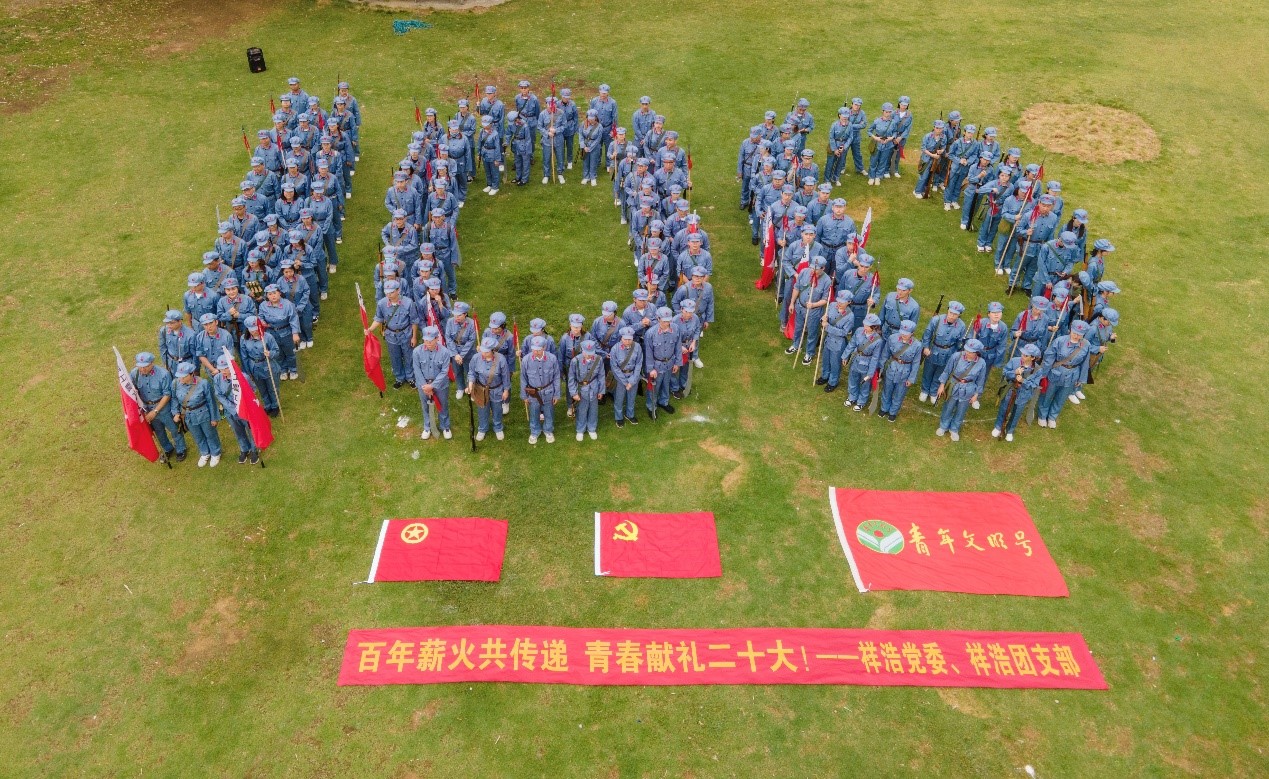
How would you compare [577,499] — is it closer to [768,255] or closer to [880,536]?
[880,536]

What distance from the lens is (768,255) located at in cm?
1448

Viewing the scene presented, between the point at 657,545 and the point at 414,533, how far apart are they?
2976 millimetres

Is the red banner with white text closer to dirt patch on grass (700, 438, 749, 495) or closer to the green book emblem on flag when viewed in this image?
the green book emblem on flag

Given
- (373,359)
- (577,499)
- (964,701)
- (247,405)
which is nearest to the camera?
(964,701)

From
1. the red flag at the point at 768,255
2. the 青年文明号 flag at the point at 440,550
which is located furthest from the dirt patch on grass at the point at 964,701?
the red flag at the point at 768,255

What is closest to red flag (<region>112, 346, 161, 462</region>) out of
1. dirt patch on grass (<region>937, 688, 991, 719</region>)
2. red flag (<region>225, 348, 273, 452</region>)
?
red flag (<region>225, 348, 273, 452</region>)

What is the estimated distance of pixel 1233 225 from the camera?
16.8 m

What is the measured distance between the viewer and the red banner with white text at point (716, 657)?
8938 millimetres

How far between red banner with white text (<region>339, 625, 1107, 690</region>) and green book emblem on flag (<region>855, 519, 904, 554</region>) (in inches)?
47.5

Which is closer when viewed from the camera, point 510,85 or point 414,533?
point 414,533

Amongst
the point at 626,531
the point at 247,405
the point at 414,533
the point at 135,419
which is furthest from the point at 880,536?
the point at 135,419

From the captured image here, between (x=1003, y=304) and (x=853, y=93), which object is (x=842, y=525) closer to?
(x=1003, y=304)

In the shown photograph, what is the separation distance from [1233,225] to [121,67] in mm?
25624

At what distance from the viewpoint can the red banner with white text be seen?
8938mm
